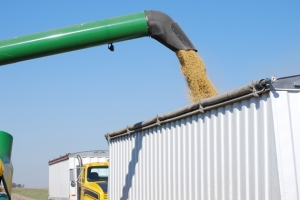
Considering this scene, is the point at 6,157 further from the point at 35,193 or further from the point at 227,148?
the point at 35,193

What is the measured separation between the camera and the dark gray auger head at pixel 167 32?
870 cm

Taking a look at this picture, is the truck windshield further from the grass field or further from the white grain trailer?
the grass field

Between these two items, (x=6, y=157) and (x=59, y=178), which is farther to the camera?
(x=59, y=178)

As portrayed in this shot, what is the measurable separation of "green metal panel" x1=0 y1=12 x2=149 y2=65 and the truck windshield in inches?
307

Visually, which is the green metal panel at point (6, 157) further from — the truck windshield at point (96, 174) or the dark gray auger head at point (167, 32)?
the truck windshield at point (96, 174)

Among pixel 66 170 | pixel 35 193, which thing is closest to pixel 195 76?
pixel 66 170

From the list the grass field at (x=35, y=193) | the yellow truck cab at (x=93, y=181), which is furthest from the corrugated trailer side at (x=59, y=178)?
the grass field at (x=35, y=193)

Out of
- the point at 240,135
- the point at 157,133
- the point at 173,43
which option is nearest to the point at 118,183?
the point at 157,133

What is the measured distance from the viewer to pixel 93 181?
610 inches

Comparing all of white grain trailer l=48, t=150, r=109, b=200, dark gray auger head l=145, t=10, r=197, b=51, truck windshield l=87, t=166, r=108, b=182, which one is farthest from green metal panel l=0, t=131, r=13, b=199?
white grain trailer l=48, t=150, r=109, b=200

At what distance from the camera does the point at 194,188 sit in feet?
25.9

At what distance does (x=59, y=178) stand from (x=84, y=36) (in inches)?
618

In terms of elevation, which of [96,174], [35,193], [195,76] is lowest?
[96,174]

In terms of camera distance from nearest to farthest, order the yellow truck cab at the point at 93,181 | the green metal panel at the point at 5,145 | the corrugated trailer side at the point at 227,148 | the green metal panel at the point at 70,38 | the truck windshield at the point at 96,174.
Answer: the corrugated trailer side at the point at 227,148, the green metal panel at the point at 5,145, the green metal panel at the point at 70,38, the yellow truck cab at the point at 93,181, the truck windshield at the point at 96,174
